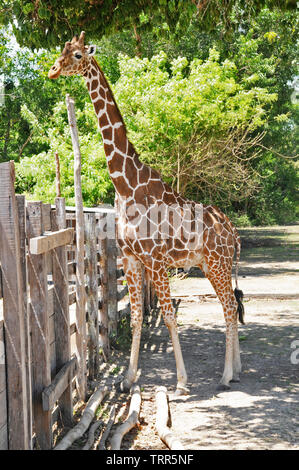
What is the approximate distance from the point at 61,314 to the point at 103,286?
2.88 meters

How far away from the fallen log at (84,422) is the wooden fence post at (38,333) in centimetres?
14

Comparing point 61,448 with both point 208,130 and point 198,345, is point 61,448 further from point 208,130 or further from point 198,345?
point 208,130

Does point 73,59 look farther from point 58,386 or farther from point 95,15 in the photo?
point 58,386

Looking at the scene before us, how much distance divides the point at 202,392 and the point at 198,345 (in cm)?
218

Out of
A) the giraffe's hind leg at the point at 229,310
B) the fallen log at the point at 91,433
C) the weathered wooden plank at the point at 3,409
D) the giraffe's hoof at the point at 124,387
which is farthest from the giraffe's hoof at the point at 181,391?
the weathered wooden plank at the point at 3,409

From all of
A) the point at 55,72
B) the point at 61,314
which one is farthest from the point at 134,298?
the point at 55,72

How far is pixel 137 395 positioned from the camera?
6094 mm

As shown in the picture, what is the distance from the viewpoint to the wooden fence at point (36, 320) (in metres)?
3.54

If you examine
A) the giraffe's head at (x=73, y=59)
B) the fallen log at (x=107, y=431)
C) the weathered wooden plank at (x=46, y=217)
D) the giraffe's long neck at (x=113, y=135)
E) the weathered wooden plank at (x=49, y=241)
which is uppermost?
the giraffe's head at (x=73, y=59)

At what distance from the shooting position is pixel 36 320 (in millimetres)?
4500

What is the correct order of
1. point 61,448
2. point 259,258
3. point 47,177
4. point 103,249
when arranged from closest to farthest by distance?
point 61,448, point 103,249, point 47,177, point 259,258

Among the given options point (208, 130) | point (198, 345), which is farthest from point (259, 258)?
point (198, 345)

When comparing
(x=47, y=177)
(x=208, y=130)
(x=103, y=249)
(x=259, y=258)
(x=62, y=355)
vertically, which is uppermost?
(x=208, y=130)

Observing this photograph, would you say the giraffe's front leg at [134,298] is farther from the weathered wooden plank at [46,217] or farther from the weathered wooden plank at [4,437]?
the weathered wooden plank at [4,437]
